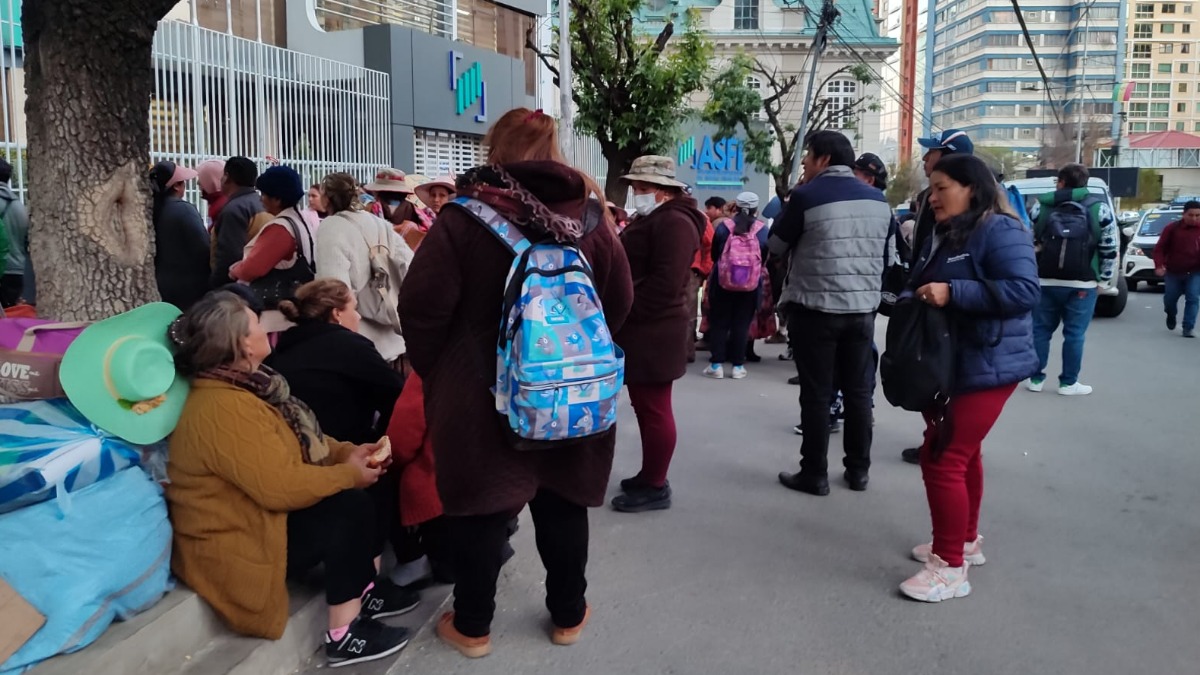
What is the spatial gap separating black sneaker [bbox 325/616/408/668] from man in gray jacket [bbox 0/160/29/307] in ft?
14.1

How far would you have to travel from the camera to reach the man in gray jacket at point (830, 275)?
4816 millimetres

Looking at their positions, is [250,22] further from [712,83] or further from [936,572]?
[936,572]

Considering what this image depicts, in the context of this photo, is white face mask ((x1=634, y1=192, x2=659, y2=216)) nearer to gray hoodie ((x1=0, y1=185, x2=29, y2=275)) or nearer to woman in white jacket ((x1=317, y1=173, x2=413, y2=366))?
woman in white jacket ((x1=317, y1=173, x2=413, y2=366))

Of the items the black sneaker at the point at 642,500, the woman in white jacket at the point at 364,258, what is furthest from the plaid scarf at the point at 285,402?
the black sneaker at the point at 642,500

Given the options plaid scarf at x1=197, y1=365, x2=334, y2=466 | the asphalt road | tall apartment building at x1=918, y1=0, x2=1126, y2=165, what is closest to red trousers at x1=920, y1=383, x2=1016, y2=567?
the asphalt road

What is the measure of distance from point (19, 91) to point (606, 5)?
8.09 m

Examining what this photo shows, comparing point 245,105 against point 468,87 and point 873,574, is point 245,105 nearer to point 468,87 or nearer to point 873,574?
point 468,87

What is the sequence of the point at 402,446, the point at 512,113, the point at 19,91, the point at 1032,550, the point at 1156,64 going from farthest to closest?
the point at 1156,64 → the point at 19,91 → the point at 1032,550 → the point at 402,446 → the point at 512,113

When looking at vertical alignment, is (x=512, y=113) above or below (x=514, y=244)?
above

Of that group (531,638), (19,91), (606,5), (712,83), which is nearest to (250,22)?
(606,5)

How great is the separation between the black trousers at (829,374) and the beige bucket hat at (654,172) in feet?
3.09

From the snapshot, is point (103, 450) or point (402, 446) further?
point (402, 446)

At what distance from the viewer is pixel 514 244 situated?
9.65 feet

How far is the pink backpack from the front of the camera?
8.47 meters
